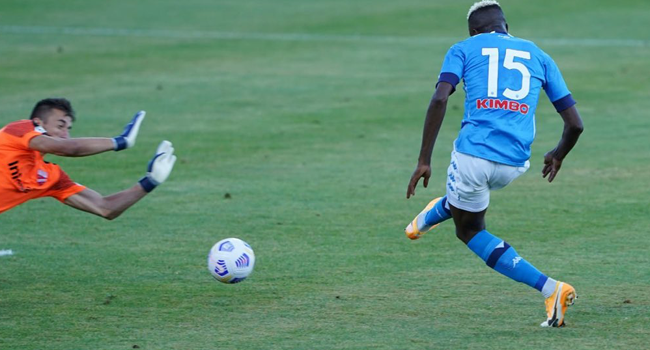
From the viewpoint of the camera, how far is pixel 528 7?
32344 mm

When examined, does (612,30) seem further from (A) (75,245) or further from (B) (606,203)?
(A) (75,245)

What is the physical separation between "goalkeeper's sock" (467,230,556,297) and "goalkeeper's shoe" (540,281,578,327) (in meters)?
0.11

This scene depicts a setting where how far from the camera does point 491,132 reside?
23.4ft

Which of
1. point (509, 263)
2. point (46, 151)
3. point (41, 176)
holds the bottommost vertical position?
point (509, 263)

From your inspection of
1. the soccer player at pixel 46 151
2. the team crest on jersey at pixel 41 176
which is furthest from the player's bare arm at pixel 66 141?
the team crest on jersey at pixel 41 176

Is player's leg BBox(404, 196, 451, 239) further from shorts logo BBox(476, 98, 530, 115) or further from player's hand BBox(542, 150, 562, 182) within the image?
shorts logo BBox(476, 98, 530, 115)

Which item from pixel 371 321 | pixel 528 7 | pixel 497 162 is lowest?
pixel 371 321

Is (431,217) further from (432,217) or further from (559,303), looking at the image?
(559,303)

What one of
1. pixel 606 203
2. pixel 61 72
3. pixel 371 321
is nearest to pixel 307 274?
pixel 371 321

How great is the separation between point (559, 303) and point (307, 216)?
4.20 meters

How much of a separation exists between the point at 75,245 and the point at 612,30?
70.0ft

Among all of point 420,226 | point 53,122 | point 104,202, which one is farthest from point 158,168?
point 420,226

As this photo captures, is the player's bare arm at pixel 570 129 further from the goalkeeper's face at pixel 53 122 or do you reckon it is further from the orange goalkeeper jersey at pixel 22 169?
the orange goalkeeper jersey at pixel 22 169

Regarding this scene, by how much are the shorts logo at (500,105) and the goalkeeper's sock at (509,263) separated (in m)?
0.90
